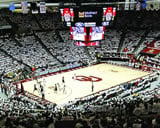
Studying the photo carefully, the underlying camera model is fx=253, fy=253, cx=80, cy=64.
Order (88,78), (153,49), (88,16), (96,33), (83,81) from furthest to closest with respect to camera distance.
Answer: (153,49) → (96,33) → (88,16) → (88,78) → (83,81)

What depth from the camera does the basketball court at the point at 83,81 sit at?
94.1ft

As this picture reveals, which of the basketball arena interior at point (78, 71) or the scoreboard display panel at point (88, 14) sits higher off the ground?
the scoreboard display panel at point (88, 14)

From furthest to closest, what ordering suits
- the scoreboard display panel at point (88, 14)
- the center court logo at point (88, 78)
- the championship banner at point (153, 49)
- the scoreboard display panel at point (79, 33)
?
1. the championship banner at point (153, 49)
2. the scoreboard display panel at point (79, 33)
3. the scoreboard display panel at point (88, 14)
4. the center court logo at point (88, 78)

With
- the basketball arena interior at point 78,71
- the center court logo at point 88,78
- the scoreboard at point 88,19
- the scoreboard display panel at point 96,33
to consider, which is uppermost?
the scoreboard at point 88,19

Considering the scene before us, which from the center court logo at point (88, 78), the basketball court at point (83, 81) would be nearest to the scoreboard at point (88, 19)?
the basketball court at point (83, 81)

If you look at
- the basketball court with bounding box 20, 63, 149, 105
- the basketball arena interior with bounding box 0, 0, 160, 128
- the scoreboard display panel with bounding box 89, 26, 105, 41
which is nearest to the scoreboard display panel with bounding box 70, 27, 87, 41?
the basketball arena interior with bounding box 0, 0, 160, 128

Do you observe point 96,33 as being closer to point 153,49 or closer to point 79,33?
point 79,33

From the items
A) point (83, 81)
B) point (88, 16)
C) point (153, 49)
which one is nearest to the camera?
point (83, 81)

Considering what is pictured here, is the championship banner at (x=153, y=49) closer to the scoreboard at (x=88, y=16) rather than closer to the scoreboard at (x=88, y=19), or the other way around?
the scoreboard at (x=88, y=19)

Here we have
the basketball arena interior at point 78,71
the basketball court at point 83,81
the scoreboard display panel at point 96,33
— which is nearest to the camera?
the basketball arena interior at point 78,71

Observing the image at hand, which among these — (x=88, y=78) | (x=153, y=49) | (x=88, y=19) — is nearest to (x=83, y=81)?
(x=88, y=78)

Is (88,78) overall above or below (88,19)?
below

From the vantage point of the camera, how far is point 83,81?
33938 millimetres

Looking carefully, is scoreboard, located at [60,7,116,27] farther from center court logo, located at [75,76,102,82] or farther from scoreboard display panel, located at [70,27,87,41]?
center court logo, located at [75,76,102,82]
